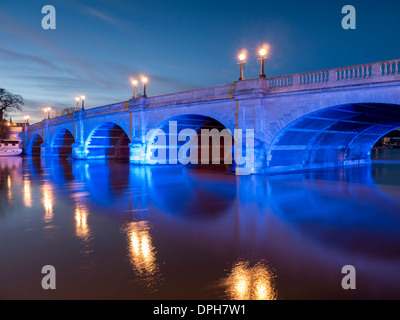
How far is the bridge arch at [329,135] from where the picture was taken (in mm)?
17562

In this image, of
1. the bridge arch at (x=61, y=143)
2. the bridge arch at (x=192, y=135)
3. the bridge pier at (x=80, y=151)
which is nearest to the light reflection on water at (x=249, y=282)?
the bridge arch at (x=192, y=135)

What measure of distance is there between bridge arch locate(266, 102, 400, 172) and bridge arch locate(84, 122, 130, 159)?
23.3m

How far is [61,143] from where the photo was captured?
52.6 metres

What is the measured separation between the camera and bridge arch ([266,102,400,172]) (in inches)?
691

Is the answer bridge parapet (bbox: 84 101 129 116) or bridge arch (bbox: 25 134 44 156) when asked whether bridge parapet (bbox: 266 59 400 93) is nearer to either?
bridge parapet (bbox: 84 101 129 116)

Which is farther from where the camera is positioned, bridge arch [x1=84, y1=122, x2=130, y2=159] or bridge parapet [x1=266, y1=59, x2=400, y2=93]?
bridge arch [x1=84, y1=122, x2=130, y2=159]

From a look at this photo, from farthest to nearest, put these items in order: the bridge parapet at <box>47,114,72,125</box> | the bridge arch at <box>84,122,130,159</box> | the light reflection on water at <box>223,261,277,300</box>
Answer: the bridge parapet at <box>47,114,72,125</box> → the bridge arch at <box>84,122,130,159</box> → the light reflection on water at <box>223,261,277,300</box>

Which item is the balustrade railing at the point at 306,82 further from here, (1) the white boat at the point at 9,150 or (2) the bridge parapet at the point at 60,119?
(1) the white boat at the point at 9,150

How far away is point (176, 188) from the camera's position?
14.5 m

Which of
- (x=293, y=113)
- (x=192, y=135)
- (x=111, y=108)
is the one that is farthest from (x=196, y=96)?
(x=111, y=108)

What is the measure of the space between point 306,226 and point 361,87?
9637 millimetres

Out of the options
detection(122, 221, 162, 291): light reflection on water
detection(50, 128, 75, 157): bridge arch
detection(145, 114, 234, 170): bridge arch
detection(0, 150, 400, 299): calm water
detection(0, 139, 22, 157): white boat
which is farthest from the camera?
detection(0, 139, 22, 157): white boat

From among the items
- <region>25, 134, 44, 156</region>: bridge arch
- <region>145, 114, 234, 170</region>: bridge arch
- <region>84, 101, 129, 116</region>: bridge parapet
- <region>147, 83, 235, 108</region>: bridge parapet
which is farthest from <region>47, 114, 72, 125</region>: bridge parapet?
<region>147, 83, 235, 108</region>: bridge parapet
